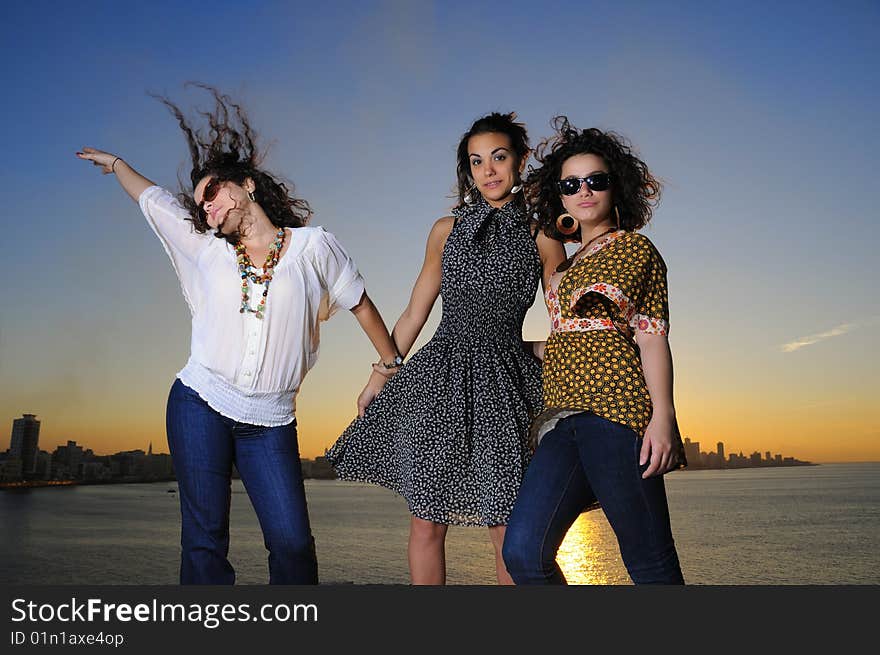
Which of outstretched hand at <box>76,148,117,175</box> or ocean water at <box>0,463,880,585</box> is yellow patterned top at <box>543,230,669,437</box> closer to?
outstretched hand at <box>76,148,117,175</box>

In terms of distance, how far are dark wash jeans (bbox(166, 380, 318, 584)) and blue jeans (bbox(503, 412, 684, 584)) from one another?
0.72 metres

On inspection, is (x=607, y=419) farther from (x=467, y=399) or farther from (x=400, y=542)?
(x=400, y=542)

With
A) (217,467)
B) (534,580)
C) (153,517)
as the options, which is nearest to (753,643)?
(534,580)

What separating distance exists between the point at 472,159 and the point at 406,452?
1.10m

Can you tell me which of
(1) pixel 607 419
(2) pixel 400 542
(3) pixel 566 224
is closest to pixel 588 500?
(1) pixel 607 419

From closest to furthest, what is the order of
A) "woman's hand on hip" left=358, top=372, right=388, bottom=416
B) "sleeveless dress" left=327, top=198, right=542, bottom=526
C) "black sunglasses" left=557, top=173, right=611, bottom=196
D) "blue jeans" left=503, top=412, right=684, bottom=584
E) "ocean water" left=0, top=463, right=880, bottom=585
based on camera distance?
"blue jeans" left=503, top=412, right=684, bottom=584, "black sunglasses" left=557, top=173, right=611, bottom=196, "sleeveless dress" left=327, top=198, right=542, bottom=526, "woman's hand on hip" left=358, top=372, right=388, bottom=416, "ocean water" left=0, top=463, right=880, bottom=585

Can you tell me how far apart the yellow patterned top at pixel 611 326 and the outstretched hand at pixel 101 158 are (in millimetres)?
1607

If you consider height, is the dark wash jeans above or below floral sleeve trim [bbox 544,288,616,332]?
below

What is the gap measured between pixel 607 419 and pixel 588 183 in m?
0.75

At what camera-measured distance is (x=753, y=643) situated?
7.01 feet

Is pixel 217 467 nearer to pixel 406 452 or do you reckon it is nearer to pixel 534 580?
pixel 406 452

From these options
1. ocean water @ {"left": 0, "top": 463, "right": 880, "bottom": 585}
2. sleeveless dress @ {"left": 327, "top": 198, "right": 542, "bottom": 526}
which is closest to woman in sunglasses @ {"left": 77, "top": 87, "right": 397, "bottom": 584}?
sleeveless dress @ {"left": 327, "top": 198, "right": 542, "bottom": 526}

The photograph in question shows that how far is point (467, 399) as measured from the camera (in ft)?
9.20

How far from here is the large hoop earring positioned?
8.40ft
